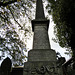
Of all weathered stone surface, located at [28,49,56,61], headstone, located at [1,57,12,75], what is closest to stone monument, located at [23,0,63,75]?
weathered stone surface, located at [28,49,56,61]

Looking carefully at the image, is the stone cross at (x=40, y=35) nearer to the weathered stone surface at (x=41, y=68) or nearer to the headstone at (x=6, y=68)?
the weathered stone surface at (x=41, y=68)

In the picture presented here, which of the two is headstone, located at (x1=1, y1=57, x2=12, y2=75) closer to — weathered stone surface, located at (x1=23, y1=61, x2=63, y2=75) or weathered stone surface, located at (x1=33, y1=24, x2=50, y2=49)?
weathered stone surface, located at (x1=23, y1=61, x2=63, y2=75)

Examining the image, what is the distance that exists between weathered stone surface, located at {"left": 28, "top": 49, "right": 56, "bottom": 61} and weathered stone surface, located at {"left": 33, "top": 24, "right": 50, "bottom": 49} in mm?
318

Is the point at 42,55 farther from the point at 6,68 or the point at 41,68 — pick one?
the point at 6,68

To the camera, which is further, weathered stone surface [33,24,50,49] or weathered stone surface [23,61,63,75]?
weathered stone surface [33,24,50,49]

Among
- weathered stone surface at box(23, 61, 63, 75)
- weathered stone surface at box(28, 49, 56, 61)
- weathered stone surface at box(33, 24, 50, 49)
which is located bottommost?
weathered stone surface at box(23, 61, 63, 75)

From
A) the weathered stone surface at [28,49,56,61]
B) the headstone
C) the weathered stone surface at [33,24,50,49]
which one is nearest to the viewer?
the headstone

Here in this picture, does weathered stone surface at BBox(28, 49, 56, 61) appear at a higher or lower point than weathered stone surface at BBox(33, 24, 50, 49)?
lower

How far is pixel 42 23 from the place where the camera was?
4.50 metres

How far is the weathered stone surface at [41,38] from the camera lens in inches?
144

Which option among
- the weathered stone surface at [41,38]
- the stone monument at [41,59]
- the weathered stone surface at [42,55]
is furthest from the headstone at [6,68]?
the weathered stone surface at [41,38]

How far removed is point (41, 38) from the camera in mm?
3928

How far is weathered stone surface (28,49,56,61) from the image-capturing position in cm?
312

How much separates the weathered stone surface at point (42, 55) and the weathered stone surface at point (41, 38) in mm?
318
